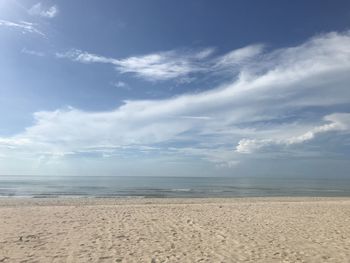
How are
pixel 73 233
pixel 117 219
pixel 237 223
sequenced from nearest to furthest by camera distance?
pixel 73 233 → pixel 237 223 → pixel 117 219

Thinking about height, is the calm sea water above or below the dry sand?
above

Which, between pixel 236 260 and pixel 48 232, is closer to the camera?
pixel 236 260

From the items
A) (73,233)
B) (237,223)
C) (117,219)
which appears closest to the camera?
(73,233)

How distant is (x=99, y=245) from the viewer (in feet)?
33.1

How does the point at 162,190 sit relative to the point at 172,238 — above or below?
above

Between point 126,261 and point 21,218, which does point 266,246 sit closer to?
point 126,261

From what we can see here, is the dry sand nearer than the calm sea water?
Yes

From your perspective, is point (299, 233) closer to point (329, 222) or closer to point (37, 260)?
point (329, 222)

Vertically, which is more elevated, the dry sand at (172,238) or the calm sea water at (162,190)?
the calm sea water at (162,190)

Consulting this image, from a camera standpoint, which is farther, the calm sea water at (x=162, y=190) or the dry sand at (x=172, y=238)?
the calm sea water at (x=162, y=190)

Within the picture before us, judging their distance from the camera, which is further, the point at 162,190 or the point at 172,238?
Answer: the point at 162,190

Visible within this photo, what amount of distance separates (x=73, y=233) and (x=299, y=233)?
24.8 feet

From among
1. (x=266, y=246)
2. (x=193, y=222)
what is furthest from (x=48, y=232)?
(x=266, y=246)

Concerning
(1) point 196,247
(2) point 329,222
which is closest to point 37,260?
(1) point 196,247
